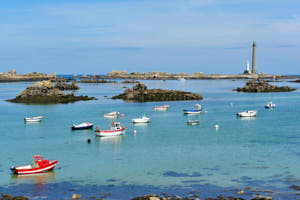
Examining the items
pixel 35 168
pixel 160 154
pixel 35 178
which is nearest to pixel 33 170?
pixel 35 168

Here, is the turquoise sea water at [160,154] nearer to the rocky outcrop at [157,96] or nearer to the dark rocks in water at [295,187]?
the dark rocks in water at [295,187]

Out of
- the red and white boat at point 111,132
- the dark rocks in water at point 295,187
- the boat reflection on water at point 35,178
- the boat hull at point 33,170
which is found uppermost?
the red and white boat at point 111,132

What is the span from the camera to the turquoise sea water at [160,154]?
1113 inches

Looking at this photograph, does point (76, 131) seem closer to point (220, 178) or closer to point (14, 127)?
point (14, 127)

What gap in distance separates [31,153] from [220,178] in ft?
64.7

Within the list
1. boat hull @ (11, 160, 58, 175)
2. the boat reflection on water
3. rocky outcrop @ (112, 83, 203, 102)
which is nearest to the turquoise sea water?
the boat reflection on water

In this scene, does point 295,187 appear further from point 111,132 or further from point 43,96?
point 43,96

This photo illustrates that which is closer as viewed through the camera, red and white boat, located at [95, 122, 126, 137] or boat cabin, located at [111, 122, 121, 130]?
red and white boat, located at [95, 122, 126, 137]

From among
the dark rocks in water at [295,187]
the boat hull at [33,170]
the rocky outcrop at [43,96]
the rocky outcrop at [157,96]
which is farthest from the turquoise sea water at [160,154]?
the rocky outcrop at [157,96]

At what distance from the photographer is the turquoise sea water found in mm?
28272

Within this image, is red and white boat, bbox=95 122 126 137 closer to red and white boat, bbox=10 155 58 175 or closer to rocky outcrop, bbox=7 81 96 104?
red and white boat, bbox=10 155 58 175

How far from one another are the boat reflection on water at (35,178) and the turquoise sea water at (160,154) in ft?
0.24

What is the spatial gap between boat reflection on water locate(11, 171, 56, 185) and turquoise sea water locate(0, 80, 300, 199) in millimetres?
75

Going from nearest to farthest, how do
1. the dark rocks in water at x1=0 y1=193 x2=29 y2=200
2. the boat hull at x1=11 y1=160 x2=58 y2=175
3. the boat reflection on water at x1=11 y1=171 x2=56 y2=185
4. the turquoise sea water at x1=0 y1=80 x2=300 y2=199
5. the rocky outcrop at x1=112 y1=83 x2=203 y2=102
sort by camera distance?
the dark rocks in water at x1=0 y1=193 x2=29 y2=200 < the turquoise sea water at x1=0 y1=80 x2=300 y2=199 < the boat reflection on water at x1=11 y1=171 x2=56 y2=185 < the boat hull at x1=11 y1=160 x2=58 y2=175 < the rocky outcrop at x1=112 y1=83 x2=203 y2=102
